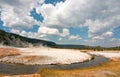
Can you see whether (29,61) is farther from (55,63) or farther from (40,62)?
(55,63)

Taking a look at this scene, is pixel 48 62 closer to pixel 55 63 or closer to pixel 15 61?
pixel 55 63

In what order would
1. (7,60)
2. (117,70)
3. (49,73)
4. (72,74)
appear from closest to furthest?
(49,73)
(72,74)
(117,70)
(7,60)

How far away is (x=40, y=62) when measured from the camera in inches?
3371

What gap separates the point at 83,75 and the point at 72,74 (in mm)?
2388

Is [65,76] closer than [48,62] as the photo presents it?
Yes

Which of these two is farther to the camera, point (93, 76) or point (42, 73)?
point (93, 76)

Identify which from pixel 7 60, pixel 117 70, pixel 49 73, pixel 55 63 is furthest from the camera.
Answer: pixel 7 60

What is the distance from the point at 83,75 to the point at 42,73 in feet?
30.6

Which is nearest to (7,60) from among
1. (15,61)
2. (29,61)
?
(15,61)

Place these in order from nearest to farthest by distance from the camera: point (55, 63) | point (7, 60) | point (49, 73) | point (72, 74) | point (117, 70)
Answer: point (49, 73), point (72, 74), point (117, 70), point (55, 63), point (7, 60)

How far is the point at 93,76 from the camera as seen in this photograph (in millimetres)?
47156

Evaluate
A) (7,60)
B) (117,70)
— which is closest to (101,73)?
(117,70)

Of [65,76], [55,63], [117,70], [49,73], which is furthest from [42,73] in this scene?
[55,63]

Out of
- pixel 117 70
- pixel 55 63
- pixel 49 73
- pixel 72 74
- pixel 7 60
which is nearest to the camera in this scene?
pixel 49 73
